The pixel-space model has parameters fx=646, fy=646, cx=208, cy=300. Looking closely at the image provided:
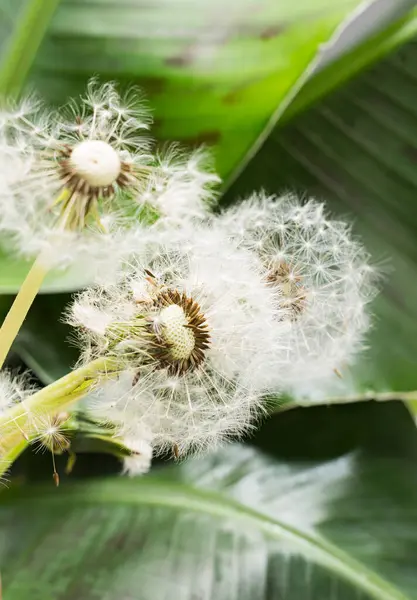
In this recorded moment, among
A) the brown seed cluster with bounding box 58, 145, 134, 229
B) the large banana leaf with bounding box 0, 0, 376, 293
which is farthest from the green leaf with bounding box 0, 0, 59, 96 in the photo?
the brown seed cluster with bounding box 58, 145, 134, 229

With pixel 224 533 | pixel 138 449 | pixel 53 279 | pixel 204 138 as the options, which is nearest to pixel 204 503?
pixel 224 533

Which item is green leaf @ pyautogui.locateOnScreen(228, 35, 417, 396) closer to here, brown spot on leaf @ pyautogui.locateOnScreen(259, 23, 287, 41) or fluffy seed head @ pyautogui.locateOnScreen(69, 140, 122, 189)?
brown spot on leaf @ pyautogui.locateOnScreen(259, 23, 287, 41)

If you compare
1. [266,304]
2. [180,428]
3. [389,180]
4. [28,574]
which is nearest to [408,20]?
[389,180]

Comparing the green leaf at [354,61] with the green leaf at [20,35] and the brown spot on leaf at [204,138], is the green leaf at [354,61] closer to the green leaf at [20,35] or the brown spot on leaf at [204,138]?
the brown spot on leaf at [204,138]

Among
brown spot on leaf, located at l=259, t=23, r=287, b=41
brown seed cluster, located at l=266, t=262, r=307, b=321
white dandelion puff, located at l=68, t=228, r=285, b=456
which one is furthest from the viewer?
brown spot on leaf, located at l=259, t=23, r=287, b=41

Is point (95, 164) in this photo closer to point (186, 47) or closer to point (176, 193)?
point (176, 193)

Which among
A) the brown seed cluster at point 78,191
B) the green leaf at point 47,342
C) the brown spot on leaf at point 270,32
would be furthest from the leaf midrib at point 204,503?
the brown spot on leaf at point 270,32

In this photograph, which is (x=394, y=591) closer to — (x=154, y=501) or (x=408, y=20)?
(x=154, y=501)
